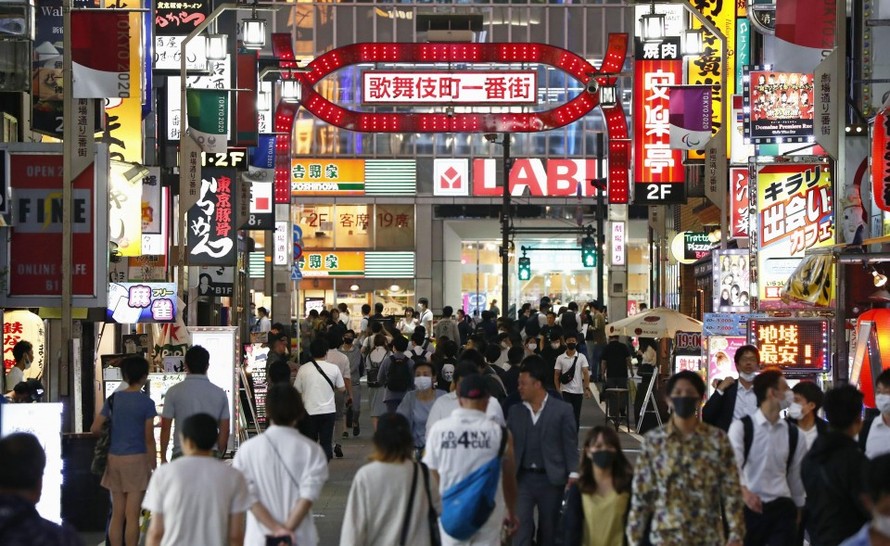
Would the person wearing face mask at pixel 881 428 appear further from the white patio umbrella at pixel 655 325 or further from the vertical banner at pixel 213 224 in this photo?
the vertical banner at pixel 213 224

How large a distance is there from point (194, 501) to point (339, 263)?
49.0 meters

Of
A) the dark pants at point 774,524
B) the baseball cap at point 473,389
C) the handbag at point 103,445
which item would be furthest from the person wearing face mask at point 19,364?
the dark pants at point 774,524

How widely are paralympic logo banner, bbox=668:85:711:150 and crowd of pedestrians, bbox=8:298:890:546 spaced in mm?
11437

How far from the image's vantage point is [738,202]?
24.8 m

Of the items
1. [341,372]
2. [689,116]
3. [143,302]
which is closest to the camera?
[143,302]

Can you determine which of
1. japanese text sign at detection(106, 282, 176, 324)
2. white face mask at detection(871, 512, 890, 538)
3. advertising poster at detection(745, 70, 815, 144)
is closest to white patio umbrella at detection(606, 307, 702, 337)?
advertising poster at detection(745, 70, 815, 144)

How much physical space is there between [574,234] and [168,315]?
40.4m

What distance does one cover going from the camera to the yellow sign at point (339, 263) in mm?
56344

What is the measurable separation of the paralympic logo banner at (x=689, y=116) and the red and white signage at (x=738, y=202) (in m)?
1.26

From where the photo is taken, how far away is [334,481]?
17578mm

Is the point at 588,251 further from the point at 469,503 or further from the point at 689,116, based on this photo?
the point at 469,503

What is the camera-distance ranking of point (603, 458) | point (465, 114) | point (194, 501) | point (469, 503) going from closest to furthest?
1. point (194, 501)
2. point (603, 458)
3. point (469, 503)
4. point (465, 114)

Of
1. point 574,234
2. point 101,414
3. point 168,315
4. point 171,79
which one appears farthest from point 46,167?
point 574,234

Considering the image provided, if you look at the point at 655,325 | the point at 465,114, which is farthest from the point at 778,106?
the point at 465,114
